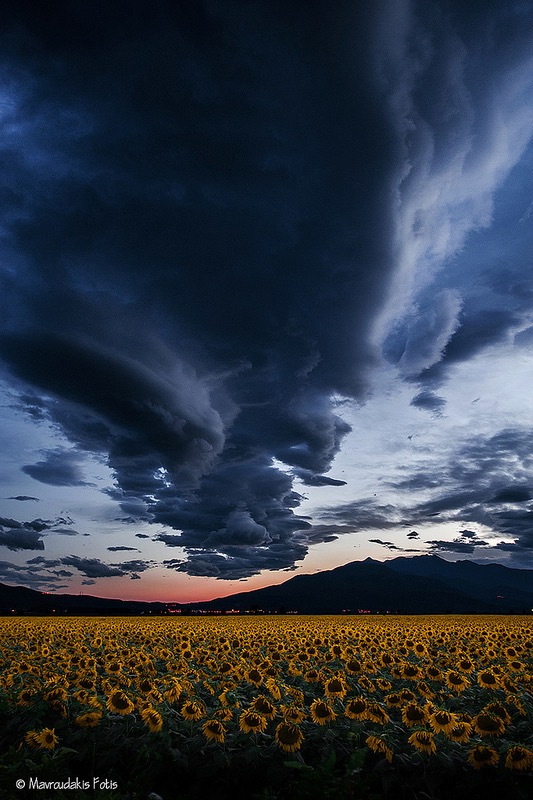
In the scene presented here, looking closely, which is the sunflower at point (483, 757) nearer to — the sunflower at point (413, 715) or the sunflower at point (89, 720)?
the sunflower at point (413, 715)

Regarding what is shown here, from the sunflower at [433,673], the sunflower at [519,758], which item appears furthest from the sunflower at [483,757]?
the sunflower at [433,673]

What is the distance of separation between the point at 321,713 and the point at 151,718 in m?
3.18

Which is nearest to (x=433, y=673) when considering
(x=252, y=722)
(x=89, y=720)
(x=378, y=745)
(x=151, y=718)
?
(x=378, y=745)

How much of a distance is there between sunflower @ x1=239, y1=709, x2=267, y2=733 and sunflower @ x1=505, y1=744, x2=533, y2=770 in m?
3.94

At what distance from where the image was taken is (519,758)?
799 centimetres

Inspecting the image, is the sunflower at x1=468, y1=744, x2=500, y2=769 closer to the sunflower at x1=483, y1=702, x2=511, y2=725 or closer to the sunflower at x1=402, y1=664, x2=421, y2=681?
the sunflower at x1=483, y1=702, x2=511, y2=725

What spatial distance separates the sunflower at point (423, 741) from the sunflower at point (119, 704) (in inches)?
207

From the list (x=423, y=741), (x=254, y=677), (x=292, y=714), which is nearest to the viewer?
(x=423, y=741)

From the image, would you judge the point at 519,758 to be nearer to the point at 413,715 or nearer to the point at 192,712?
the point at 413,715

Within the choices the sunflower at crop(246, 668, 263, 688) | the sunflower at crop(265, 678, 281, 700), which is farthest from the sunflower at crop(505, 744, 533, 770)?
the sunflower at crop(246, 668, 263, 688)

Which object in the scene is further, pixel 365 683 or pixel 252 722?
pixel 365 683

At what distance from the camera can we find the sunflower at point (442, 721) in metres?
8.94

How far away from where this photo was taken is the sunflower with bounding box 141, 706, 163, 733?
9.25 metres

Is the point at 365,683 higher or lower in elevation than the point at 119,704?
higher
